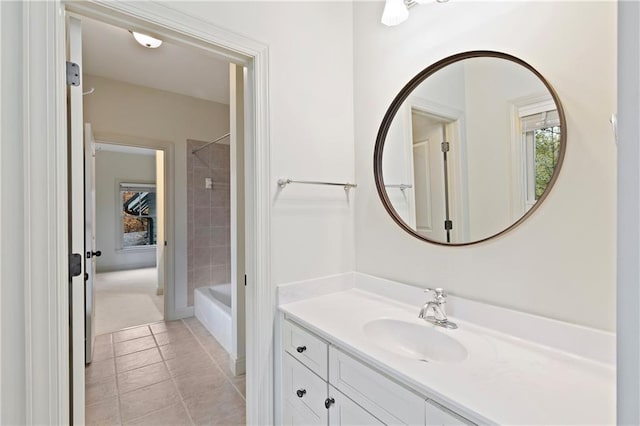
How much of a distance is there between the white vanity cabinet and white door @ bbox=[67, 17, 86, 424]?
0.79m

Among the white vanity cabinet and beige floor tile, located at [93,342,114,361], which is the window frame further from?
the white vanity cabinet

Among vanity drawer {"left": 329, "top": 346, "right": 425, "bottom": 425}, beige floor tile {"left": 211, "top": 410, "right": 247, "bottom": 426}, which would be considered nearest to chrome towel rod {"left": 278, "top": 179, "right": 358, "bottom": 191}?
vanity drawer {"left": 329, "top": 346, "right": 425, "bottom": 425}

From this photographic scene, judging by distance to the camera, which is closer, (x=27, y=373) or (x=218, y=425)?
(x=27, y=373)

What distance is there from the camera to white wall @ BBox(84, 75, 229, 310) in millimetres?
2807

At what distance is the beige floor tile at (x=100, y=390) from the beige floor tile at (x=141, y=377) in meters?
0.04

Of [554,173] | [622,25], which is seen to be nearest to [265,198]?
[554,173]

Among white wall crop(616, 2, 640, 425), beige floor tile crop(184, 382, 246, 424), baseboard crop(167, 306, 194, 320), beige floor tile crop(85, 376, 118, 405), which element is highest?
white wall crop(616, 2, 640, 425)

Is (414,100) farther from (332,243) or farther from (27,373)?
(27,373)

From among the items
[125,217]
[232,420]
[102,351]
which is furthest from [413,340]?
[125,217]

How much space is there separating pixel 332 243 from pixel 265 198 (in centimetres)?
48

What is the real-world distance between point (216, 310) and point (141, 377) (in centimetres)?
78

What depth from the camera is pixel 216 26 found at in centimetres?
129

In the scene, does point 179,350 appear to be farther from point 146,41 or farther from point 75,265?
point 146,41

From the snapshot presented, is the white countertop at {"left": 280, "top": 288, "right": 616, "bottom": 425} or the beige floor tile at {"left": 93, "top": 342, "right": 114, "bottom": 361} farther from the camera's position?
the beige floor tile at {"left": 93, "top": 342, "right": 114, "bottom": 361}
